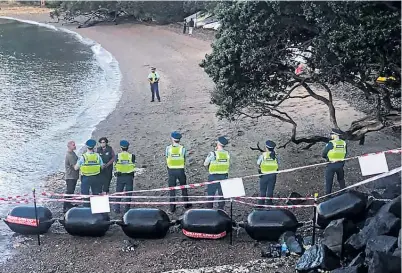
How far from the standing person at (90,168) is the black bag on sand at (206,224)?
8.90 feet

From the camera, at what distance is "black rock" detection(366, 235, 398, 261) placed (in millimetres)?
9133

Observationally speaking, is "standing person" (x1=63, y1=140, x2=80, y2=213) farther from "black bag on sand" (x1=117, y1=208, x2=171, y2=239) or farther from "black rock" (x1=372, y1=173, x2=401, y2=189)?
"black rock" (x1=372, y1=173, x2=401, y2=189)

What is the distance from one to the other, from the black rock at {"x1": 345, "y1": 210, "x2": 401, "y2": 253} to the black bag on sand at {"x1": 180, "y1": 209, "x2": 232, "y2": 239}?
8.49 ft

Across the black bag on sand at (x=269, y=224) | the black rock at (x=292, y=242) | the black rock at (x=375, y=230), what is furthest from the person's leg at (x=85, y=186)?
the black rock at (x=375, y=230)

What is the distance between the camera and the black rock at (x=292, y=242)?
1087 centimetres

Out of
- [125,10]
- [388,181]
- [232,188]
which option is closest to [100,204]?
[232,188]

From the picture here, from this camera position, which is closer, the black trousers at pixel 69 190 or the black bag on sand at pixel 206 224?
the black bag on sand at pixel 206 224

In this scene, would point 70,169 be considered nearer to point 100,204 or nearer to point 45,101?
point 100,204

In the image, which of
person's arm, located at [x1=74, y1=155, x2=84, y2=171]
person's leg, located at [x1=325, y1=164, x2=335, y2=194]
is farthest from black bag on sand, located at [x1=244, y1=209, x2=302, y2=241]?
person's arm, located at [x1=74, y1=155, x2=84, y2=171]

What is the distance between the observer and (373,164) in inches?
448

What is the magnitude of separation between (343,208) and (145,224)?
4.04 meters

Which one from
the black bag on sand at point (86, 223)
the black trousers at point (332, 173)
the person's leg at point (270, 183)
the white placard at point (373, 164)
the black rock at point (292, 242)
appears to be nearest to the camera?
the black rock at point (292, 242)

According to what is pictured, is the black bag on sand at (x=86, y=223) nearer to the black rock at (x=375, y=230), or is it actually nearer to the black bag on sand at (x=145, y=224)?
the black bag on sand at (x=145, y=224)

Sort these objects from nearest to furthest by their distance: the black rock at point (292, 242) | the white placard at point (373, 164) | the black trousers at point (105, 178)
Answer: the black rock at point (292, 242) < the white placard at point (373, 164) < the black trousers at point (105, 178)
